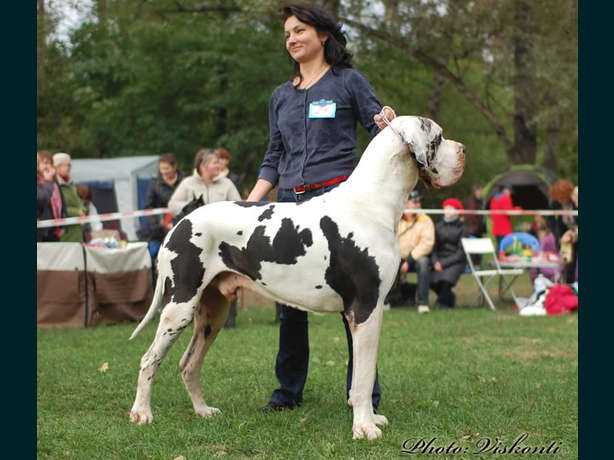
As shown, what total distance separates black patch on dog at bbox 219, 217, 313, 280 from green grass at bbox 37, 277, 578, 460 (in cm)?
96

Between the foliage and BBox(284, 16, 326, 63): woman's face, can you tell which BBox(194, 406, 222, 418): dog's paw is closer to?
BBox(284, 16, 326, 63): woman's face

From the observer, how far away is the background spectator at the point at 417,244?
1286 centimetres

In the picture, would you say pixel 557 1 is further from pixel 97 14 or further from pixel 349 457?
pixel 349 457

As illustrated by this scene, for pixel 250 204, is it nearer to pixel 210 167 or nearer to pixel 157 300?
pixel 157 300

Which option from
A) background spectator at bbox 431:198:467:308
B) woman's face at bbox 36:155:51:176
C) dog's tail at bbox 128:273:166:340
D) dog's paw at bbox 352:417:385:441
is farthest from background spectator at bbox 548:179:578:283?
dog's tail at bbox 128:273:166:340

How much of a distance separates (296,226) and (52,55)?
19308 millimetres

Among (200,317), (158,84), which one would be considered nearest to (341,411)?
(200,317)

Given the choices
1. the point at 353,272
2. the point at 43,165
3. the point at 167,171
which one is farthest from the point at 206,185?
the point at 353,272

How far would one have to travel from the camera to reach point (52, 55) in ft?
74.6

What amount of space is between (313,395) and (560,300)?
6641 millimetres

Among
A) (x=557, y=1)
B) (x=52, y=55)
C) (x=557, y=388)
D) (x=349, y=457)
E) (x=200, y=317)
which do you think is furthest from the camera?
(x=52, y=55)

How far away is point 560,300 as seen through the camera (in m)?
12.0

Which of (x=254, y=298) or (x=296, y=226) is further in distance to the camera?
(x=254, y=298)

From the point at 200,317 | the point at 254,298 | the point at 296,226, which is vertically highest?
the point at 296,226
